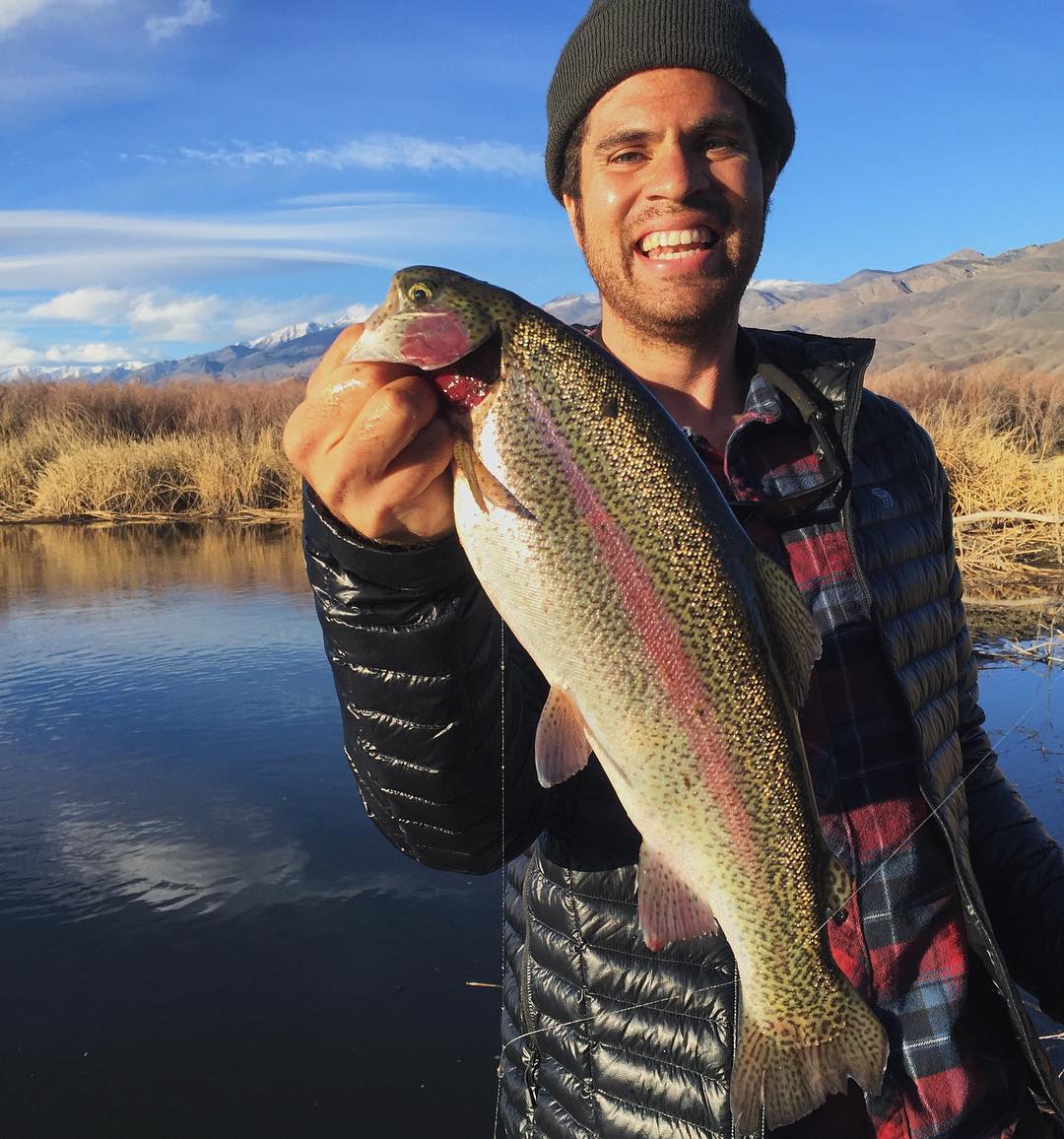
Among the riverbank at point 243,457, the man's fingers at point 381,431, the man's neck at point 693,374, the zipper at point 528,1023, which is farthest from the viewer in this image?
the riverbank at point 243,457

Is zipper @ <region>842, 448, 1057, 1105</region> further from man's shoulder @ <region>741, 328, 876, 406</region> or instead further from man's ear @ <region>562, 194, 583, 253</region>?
man's ear @ <region>562, 194, 583, 253</region>

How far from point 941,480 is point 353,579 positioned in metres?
1.95

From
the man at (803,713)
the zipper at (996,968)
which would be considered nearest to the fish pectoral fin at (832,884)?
Answer: the man at (803,713)

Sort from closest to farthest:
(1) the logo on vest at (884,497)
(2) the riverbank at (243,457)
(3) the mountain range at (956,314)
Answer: (1) the logo on vest at (884,497) < (2) the riverbank at (243,457) < (3) the mountain range at (956,314)

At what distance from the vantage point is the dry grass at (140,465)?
1992cm

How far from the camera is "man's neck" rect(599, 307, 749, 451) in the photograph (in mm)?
3020

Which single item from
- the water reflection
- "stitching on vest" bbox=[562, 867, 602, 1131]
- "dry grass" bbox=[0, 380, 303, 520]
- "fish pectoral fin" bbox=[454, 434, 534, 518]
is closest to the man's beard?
"fish pectoral fin" bbox=[454, 434, 534, 518]

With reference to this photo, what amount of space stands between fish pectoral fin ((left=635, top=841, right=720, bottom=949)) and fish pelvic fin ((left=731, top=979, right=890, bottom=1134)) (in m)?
0.24

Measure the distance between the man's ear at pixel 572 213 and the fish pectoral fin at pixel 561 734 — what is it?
1.85 meters

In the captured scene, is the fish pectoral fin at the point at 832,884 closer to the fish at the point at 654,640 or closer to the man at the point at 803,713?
the fish at the point at 654,640

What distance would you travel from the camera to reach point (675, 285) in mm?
2910

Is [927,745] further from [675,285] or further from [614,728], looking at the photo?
[675,285]

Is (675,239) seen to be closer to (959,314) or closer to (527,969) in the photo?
(527,969)

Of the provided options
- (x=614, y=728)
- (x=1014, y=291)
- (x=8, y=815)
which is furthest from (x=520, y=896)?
(x=1014, y=291)
